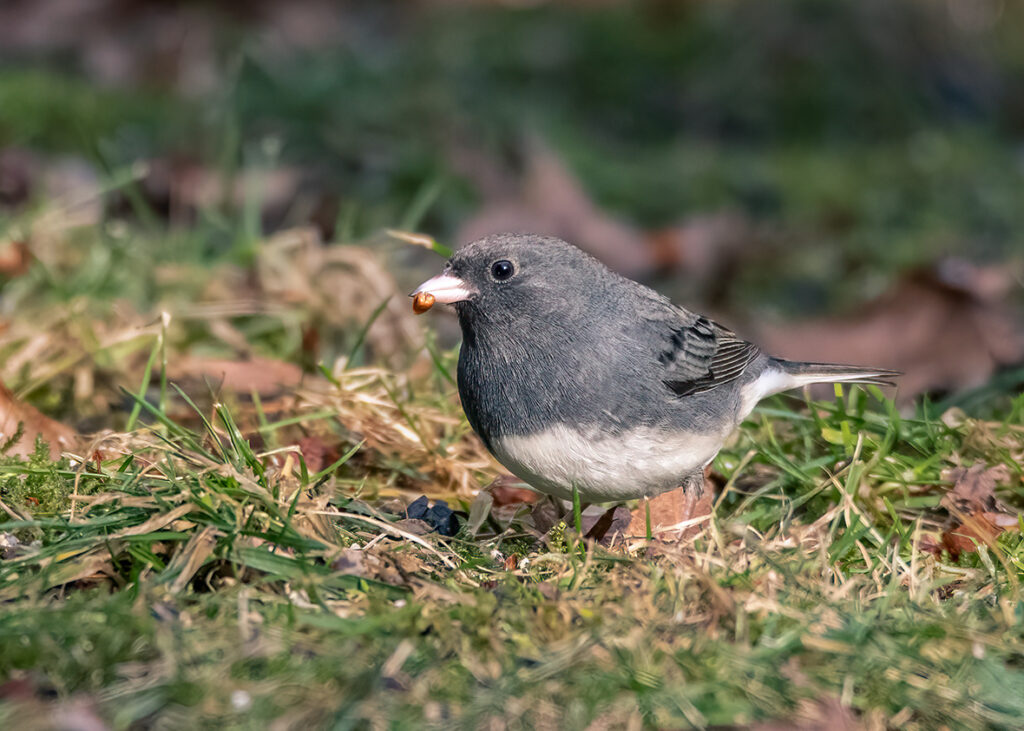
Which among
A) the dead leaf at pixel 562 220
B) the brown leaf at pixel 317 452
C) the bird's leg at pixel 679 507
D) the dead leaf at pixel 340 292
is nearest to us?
the bird's leg at pixel 679 507

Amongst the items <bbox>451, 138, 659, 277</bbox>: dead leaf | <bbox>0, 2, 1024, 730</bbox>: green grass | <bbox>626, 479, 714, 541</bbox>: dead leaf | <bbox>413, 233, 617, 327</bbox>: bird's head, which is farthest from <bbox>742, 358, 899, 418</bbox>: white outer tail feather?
<bbox>451, 138, 659, 277</bbox>: dead leaf

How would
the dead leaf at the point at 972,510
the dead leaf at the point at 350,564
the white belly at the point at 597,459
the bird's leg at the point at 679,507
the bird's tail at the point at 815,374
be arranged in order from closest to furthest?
the dead leaf at the point at 350,564
the white belly at the point at 597,459
the dead leaf at the point at 972,510
the bird's leg at the point at 679,507
the bird's tail at the point at 815,374

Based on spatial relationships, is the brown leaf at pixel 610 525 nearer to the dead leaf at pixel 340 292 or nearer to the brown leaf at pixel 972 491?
the brown leaf at pixel 972 491

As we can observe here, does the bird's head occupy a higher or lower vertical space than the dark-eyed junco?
higher

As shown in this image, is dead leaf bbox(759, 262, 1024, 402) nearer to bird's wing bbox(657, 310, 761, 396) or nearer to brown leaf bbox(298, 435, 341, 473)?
bird's wing bbox(657, 310, 761, 396)

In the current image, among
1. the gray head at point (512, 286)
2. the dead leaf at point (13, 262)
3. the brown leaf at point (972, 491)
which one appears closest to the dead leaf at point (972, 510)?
the brown leaf at point (972, 491)

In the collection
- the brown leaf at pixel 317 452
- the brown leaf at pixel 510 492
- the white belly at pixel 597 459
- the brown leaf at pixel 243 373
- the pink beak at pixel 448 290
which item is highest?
the pink beak at pixel 448 290

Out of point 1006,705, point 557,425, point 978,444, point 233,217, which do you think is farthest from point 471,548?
point 233,217
